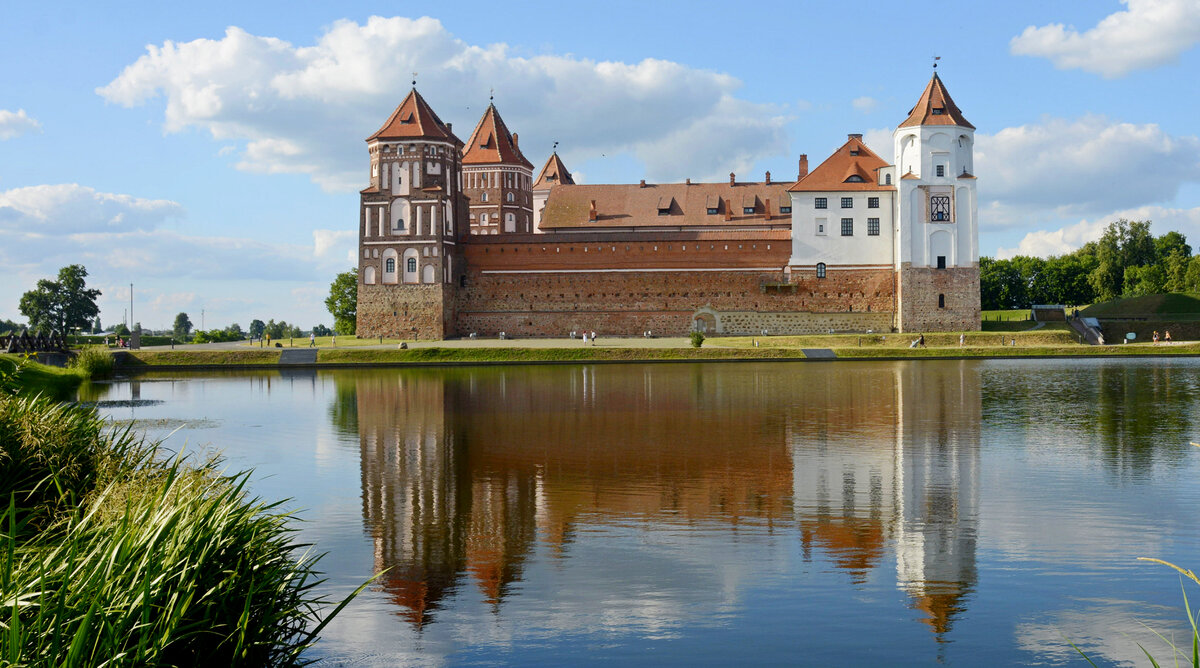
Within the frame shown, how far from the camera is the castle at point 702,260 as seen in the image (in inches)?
1941

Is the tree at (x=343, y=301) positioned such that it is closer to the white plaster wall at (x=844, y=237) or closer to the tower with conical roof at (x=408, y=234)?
the tower with conical roof at (x=408, y=234)

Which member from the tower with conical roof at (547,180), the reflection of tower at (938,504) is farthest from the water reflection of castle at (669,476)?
the tower with conical roof at (547,180)

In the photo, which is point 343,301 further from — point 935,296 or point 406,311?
point 935,296

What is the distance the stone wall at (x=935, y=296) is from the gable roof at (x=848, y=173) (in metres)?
5.27

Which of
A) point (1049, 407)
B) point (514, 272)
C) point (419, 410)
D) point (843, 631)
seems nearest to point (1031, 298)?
point (514, 272)

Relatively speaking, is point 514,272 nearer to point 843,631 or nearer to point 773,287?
point 773,287

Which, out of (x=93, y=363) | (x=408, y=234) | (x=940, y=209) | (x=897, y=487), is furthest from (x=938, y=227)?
(x=897, y=487)

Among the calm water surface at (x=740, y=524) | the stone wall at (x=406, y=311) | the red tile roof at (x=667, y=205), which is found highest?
the red tile roof at (x=667, y=205)

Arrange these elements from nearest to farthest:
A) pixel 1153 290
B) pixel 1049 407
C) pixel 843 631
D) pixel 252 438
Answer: pixel 843 631 < pixel 252 438 < pixel 1049 407 < pixel 1153 290

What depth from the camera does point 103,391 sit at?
29.3 metres

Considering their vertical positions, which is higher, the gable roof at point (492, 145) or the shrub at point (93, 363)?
the gable roof at point (492, 145)

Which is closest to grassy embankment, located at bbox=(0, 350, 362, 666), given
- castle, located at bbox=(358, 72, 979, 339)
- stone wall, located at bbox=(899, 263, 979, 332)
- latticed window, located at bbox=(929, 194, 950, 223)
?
castle, located at bbox=(358, 72, 979, 339)

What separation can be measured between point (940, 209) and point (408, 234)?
2740 centimetres

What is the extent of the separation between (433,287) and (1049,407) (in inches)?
1398
